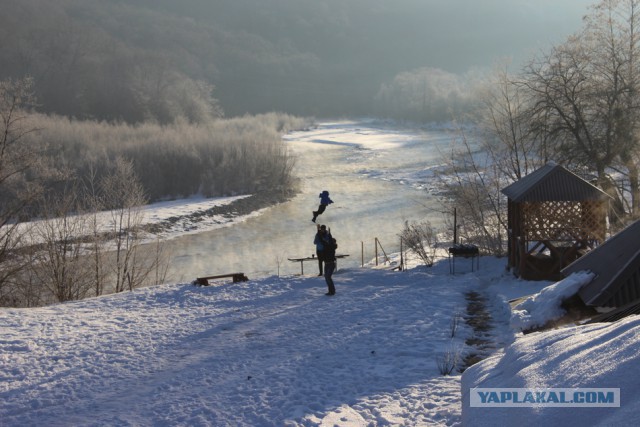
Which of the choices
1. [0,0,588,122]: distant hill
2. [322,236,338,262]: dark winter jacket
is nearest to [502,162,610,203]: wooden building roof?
[322,236,338,262]: dark winter jacket

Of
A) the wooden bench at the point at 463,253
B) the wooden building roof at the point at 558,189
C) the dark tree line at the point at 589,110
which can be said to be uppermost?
the dark tree line at the point at 589,110

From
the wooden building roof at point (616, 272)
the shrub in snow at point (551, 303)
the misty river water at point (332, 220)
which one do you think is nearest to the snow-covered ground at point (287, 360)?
the shrub in snow at point (551, 303)

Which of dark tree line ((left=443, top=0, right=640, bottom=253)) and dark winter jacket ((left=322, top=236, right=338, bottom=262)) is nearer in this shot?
dark winter jacket ((left=322, top=236, right=338, bottom=262))

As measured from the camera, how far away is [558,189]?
16766mm

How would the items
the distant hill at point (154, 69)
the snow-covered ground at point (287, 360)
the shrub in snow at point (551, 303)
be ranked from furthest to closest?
the distant hill at point (154, 69) < the shrub in snow at point (551, 303) < the snow-covered ground at point (287, 360)

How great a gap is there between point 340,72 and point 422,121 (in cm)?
7477

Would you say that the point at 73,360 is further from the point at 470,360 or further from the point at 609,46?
the point at 609,46

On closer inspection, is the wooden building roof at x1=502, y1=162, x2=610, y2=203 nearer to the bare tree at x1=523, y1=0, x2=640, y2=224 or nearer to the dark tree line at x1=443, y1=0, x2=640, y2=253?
the dark tree line at x1=443, y1=0, x2=640, y2=253

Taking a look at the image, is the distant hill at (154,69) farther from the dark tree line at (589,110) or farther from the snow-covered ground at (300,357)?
the snow-covered ground at (300,357)

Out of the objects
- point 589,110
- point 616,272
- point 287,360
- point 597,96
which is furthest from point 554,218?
point 589,110

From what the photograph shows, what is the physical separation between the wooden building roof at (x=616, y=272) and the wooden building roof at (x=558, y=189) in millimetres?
6107

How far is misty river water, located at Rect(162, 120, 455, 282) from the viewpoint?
99.0 feet

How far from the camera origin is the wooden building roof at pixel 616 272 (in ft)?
31.2

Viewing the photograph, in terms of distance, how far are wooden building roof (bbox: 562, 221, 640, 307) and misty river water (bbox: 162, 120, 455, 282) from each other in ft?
46.9
